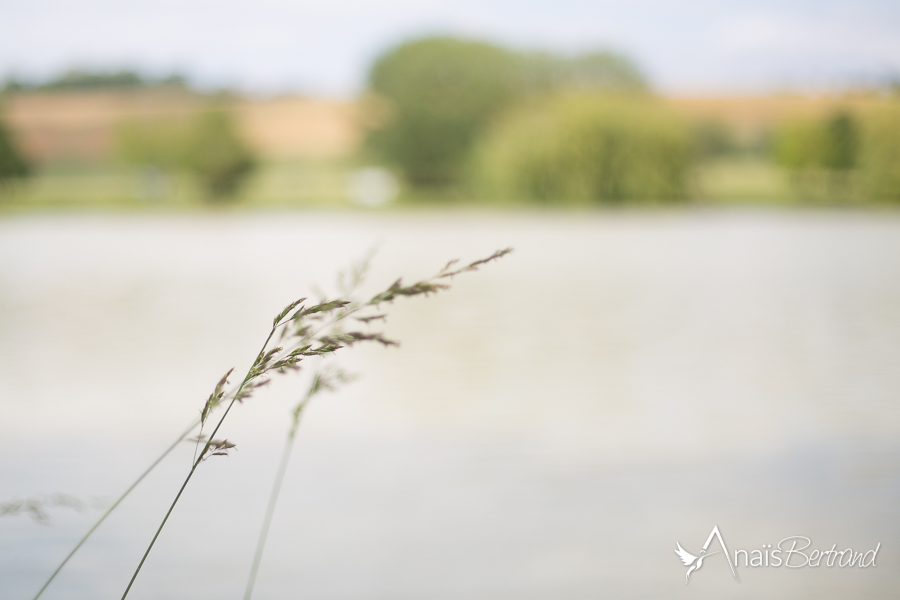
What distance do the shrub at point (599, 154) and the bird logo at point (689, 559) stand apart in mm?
16251

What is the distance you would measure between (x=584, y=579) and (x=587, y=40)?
28913mm

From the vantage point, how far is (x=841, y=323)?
17.4 feet

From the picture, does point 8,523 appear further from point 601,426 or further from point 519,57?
point 519,57

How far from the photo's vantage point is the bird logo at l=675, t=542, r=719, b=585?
181cm

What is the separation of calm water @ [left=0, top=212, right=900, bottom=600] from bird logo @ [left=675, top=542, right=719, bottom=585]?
0.7 inches

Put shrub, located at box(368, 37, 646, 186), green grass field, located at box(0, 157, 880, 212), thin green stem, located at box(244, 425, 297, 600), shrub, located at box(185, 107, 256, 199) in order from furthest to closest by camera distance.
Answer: shrub, located at box(368, 37, 646, 186) → shrub, located at box(185, 107, 256, 199) → green grass field, located at box(0, 157, 880, 212) → thin green stem, located at box(244, 425, 297, 600)

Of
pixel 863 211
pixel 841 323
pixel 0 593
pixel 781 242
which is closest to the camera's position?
pixel 0 593

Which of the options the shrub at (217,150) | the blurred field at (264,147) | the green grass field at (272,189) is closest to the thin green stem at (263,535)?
the green grass field at (272,189)

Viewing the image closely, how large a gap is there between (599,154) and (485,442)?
15.6 meters

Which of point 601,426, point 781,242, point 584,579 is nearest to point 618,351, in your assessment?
point 601,426

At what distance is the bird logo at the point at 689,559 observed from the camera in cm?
181

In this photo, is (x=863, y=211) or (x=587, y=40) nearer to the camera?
(x=863, y=211)
